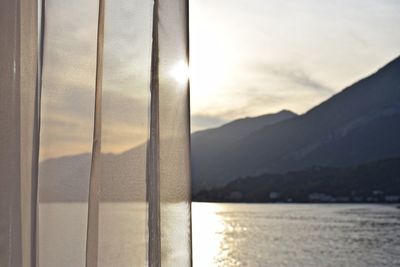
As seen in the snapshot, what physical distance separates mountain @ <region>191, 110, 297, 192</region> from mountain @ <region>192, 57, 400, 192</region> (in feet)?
0.27

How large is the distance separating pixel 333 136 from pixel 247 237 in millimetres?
4549

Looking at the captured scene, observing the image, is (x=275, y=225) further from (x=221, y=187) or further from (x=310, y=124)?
(x=221, y=187)

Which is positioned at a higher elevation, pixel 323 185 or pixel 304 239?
pixel 323 185

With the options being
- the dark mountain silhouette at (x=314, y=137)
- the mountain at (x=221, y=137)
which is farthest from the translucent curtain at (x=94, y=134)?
the dark mountain silhouette at (x=314, y=137)

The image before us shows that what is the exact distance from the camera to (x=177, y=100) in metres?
0.65

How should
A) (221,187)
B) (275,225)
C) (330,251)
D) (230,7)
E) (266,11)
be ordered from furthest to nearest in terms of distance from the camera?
(275,225) → (330,251) → (221,187) → (266,11) → (230,7)

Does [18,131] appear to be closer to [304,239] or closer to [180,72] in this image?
[180,72]

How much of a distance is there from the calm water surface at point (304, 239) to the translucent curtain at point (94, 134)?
9.04 m

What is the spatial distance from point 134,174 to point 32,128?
0.39 feet

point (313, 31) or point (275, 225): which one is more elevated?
point (313, 31)

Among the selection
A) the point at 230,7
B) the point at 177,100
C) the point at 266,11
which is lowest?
the point at 177,100

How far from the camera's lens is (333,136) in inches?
559

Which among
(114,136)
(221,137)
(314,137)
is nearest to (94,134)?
(114,136)

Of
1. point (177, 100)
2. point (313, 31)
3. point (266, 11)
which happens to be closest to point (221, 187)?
point (266, 11)
